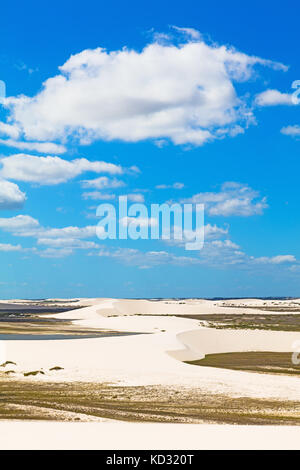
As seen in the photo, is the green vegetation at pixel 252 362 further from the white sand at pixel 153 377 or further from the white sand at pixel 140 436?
the white sand at pixel 140 436

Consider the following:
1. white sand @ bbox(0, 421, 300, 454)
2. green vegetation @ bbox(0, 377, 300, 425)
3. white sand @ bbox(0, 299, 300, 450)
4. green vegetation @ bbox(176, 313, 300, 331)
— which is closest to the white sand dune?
white sand @ bbox(0, 299, 300, 450)

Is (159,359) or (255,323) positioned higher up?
(255,323)

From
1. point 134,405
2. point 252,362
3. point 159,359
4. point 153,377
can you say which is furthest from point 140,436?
point 252,362

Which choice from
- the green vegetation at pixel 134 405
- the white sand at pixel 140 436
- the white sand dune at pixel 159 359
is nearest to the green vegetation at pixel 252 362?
the white sand dune at pixel 159 359

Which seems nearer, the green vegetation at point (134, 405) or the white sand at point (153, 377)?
the white sand at point (153, 377)

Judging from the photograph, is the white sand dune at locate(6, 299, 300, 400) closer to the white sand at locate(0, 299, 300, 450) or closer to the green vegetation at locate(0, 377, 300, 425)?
the white sand at locate(0, 299, 300, 450)

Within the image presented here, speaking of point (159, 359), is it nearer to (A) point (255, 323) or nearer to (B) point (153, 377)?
(B) point (153, 377)

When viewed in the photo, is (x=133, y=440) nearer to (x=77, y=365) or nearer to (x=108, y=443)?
(x=108, y=443)

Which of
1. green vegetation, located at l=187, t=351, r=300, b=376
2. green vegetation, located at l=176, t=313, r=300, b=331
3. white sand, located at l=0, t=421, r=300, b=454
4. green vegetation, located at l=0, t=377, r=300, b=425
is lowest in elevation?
white sand, located at l=0, t=421, r=300, b=454

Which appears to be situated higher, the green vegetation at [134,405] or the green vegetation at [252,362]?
the green vegetation at [252,362]

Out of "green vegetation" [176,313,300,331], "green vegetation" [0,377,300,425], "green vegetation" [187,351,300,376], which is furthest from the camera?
"green vegetation" [176,313,300,331]

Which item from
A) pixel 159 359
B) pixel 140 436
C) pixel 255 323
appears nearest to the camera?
pixel 140 436

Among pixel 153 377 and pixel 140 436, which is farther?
pixel 153 377
